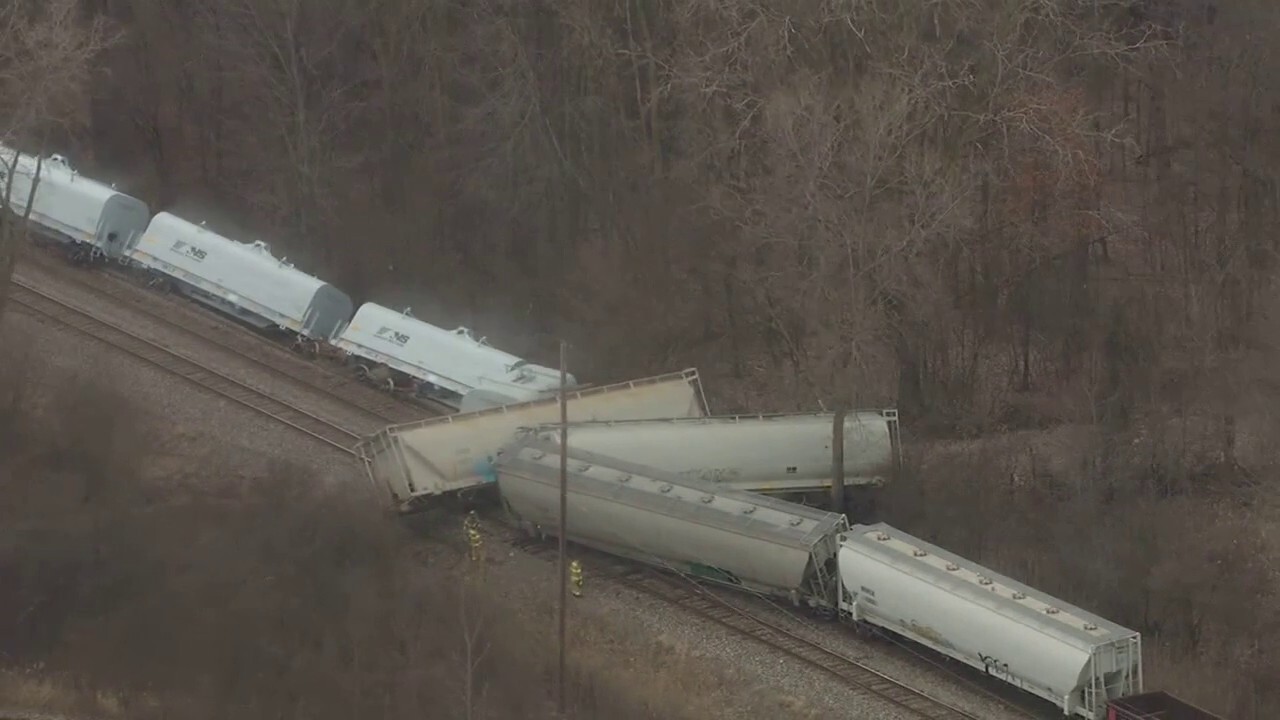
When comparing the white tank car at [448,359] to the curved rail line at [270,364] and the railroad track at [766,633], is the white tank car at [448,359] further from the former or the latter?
the railroad track at [766,633]

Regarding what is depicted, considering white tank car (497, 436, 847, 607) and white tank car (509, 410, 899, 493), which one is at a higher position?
white tank car (509, 410, 899, 493)

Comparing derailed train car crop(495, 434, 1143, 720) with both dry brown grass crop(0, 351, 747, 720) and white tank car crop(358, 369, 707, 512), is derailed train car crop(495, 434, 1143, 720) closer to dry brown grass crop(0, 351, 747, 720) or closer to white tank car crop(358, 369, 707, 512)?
white tank car crop(358, 369, 707, 512)

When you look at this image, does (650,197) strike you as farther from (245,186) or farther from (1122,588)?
(1122,588)

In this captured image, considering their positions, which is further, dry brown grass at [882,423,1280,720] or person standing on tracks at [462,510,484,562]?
person standing on tracks at [462,510,484,562]

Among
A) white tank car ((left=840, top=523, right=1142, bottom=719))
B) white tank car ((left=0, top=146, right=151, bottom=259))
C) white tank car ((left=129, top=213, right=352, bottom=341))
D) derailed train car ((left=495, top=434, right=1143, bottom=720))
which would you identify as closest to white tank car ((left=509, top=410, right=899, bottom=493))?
derailed train car ((left=495, top=434, right=1143, bottom=720))

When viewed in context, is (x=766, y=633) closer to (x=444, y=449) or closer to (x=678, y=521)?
(x=678, y=521)
